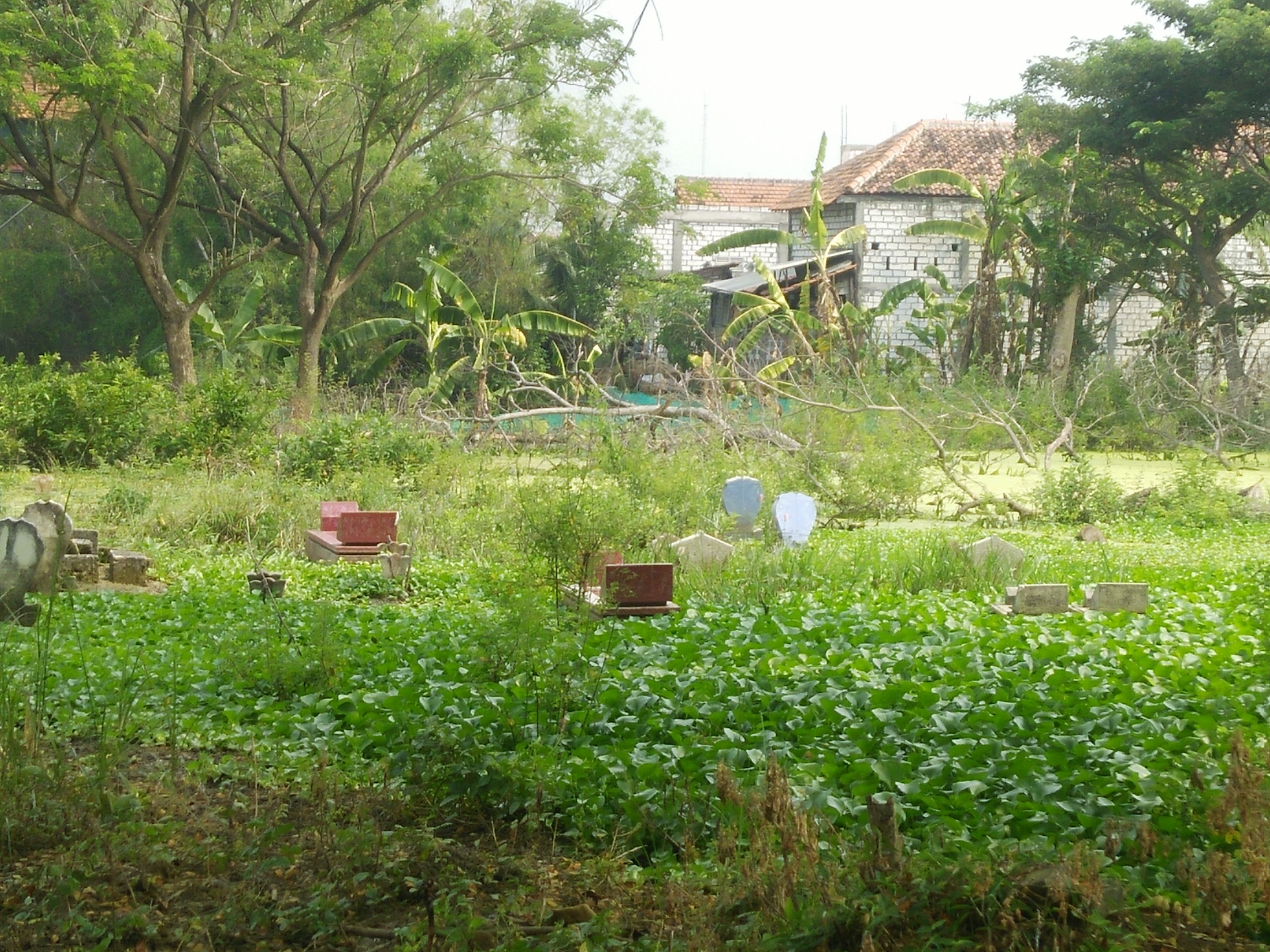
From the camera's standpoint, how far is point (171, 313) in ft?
70.1

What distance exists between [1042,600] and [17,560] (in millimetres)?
6908

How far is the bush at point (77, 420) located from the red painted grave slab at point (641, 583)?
37.1 feet

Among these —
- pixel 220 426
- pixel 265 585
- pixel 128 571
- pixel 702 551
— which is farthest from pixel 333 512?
pixel 220 426

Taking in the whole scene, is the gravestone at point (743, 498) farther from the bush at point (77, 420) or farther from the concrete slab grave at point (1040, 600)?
the bush at point (77, 420)

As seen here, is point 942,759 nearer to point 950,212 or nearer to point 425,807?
point 425,807

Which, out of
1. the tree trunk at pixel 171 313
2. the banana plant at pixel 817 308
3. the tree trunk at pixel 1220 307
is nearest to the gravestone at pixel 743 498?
the tree trunk at pixel 171 313

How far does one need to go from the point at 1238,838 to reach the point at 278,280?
1153 inches

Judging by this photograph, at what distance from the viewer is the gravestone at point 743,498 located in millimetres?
12531

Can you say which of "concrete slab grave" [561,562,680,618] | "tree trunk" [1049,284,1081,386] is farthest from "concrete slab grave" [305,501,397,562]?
"tree trunk" [1049,284,1081,386]

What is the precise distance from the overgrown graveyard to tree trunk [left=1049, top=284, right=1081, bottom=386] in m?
19.0

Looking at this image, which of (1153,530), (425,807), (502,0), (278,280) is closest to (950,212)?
(502,0)

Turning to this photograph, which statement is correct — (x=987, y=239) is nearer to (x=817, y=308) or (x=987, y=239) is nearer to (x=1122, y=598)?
(x=817, y=308)

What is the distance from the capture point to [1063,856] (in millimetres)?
3514

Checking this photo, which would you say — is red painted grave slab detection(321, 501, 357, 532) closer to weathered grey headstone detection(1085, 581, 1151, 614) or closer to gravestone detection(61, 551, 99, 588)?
gravestone detection(61, 551, 99, 588)
